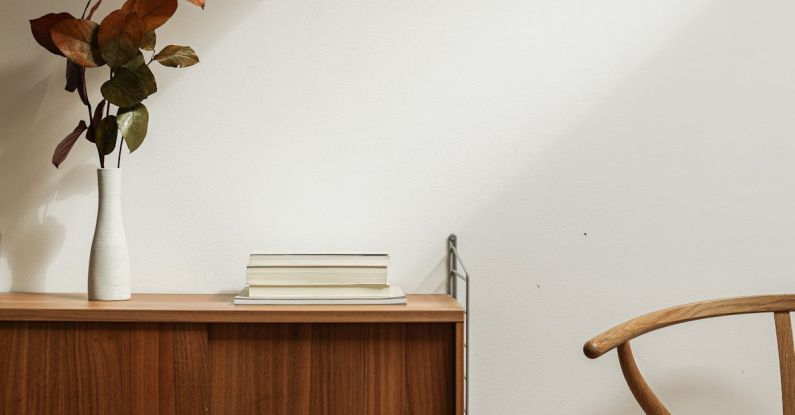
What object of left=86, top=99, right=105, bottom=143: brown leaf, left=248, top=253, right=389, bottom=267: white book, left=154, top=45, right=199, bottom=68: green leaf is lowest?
left=248, top=253, right=389, bottom=267: white book

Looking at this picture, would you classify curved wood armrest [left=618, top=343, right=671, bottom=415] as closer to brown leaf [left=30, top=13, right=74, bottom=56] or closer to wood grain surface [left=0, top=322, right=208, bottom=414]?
wood grain surface [left=0, top=322, right=208, bottom=414]

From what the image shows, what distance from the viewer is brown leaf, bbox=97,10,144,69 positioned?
52.7 inches

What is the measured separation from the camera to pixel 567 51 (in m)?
1.66

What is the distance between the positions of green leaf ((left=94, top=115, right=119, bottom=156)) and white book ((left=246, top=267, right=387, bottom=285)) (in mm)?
406

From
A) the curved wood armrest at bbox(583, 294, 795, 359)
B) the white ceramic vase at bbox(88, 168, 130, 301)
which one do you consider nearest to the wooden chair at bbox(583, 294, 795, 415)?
the curved wood armrest at bbox(583, 294, 795, 359)

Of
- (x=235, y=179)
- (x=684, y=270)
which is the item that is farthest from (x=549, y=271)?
(x=235, y=179)

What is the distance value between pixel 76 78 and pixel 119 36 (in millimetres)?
189

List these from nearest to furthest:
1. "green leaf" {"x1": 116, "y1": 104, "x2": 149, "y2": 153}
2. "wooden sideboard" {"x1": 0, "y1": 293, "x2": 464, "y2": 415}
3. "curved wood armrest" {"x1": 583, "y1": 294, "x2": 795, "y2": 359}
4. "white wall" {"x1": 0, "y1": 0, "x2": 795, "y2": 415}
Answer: "curved wood armrest" {"x1": 583, "y1": 294, "x2": 795, "y2": 359}
"wooden sideboard" {"x1": 0, "y1": 293, "x2": 464, "y2": 415}
"green leaf" {"x1": 116, "y1": 104, "x2": 149, "y2": 153}
"white wall" {"x1": 0, "y1": 0, "x2": 795, "y2": 415}

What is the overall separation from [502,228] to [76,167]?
101 cm

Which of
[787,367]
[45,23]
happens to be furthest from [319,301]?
[787,367]

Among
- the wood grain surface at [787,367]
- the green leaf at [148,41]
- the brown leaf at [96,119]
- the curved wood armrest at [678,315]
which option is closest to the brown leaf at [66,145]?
the brown leaf at [96,119]

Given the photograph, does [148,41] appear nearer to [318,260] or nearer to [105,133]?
[105,133]

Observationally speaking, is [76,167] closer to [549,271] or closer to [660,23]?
[549,271]

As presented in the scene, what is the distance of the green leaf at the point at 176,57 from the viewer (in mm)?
1440
